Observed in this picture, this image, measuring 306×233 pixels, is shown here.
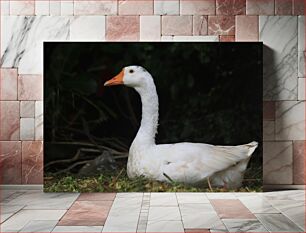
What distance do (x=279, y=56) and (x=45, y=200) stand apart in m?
2.40

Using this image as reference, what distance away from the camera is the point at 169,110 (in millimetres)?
4656

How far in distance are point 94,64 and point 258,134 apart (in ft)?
5.17

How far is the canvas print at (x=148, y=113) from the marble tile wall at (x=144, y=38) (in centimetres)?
13

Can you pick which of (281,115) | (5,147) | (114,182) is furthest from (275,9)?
(5,147)

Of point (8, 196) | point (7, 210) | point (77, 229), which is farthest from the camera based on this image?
point (8, 196)

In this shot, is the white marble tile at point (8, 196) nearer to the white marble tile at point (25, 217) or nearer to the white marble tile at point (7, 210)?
A: the white marble tile at point (7, 210)

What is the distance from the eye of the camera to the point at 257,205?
13.3ft

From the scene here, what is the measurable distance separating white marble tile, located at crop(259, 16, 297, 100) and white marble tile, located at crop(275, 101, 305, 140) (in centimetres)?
8

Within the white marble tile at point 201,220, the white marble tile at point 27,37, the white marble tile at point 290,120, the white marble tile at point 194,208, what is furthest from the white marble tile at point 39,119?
the white marble tile at point 290,120

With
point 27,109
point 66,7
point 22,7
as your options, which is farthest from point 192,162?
point 22,7

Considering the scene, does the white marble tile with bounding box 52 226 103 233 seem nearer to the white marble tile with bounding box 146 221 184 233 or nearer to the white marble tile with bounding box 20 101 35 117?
the white marble tile with bounding box 146 221 184 233

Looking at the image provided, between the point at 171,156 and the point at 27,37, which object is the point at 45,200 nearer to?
the point at 171,156

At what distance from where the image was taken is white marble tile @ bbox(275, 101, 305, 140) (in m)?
4.76

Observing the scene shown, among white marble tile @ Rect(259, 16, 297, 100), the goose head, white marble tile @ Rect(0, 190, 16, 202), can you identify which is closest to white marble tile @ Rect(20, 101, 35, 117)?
white marble tile @ Rect(0, 190, 16, 202)
